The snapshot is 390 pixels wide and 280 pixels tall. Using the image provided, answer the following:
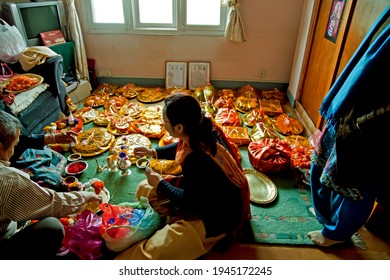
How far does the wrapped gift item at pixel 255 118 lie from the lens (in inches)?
114

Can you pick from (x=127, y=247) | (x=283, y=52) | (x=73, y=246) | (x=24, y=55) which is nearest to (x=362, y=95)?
(x=127, y=247)

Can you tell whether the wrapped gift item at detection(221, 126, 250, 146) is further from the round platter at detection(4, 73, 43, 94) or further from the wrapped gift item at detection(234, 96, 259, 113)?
the round platter at detection(4, 73, 43, 94)

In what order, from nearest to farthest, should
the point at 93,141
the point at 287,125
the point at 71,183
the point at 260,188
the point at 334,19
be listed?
the point at 71,183 → the point at 260,188 → the point at 334,19 → the point at 93,141 → the point at 287,125

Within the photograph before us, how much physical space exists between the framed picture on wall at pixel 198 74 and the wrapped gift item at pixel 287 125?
4.03ft

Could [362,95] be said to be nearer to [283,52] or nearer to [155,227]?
[155,227]

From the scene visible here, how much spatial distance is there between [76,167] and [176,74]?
208 centimetres

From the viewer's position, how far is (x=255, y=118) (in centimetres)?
292

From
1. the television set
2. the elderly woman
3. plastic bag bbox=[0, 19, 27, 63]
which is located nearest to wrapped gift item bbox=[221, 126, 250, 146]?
the elderly woman

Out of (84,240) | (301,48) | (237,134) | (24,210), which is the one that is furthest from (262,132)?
(24,210)

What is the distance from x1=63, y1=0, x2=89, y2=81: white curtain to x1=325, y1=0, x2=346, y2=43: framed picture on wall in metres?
2.88

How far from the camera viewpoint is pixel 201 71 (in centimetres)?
370

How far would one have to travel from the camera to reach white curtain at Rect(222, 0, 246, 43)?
323 cm

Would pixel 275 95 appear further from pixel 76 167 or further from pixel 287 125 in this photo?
pixel 76 167

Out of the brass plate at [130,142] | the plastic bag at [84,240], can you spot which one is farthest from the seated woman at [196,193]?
the brass plate at [130,142]
